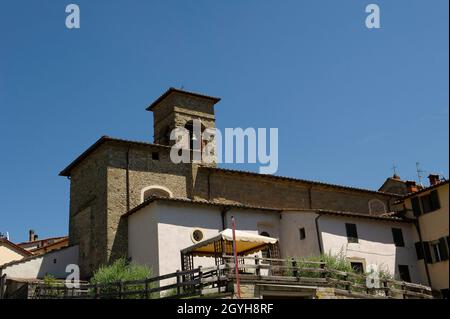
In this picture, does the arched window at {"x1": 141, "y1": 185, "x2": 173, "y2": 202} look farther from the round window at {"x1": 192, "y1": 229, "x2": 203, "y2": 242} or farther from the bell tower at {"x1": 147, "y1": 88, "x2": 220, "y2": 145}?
the round window at {"x1": 192, "y1": 229, "x2": 203, "y2": 242}

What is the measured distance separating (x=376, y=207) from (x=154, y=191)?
17838 mm

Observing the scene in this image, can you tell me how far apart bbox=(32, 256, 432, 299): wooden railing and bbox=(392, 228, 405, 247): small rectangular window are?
6.71 m

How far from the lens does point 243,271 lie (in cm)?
2116

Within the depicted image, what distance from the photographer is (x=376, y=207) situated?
41625mm

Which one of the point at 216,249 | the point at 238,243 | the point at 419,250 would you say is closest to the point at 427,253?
the point at 419,250

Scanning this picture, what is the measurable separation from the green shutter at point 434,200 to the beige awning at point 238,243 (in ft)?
38.4

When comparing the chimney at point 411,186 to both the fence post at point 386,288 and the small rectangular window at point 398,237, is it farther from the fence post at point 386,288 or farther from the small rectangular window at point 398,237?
the fence post at point 386,288

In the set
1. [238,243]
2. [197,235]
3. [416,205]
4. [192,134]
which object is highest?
[192,134]

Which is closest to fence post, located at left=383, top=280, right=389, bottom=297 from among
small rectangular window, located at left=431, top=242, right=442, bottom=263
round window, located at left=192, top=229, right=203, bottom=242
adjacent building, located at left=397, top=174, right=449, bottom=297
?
adjacent building, located at left=397, top=174, right=449, bottom=297

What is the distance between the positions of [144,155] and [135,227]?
15.8ft

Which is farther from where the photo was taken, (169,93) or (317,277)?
(169,93)

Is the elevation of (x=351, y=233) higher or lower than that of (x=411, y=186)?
lower

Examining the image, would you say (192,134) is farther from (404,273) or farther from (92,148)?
(404,273)
